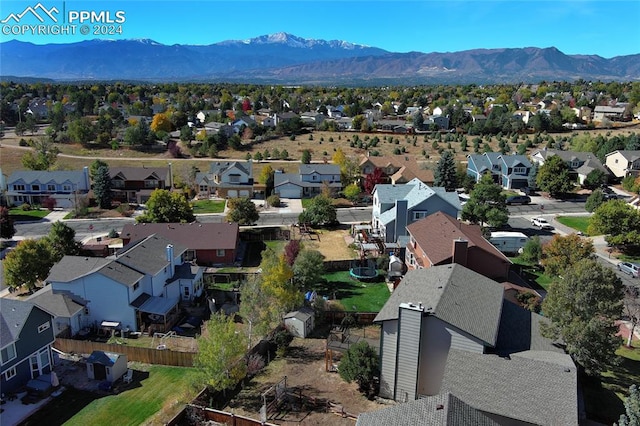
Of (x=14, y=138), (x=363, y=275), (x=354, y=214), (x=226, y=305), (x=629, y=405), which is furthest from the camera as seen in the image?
(x=14, y=138)

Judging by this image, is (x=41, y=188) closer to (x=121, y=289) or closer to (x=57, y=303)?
(x=57, y=303)

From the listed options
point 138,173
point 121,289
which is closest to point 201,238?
point 121,289

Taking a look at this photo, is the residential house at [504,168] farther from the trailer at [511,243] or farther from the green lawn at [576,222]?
the trailer at [511,243]

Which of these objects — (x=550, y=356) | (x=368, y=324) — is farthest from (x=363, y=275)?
(x=550, y=356)

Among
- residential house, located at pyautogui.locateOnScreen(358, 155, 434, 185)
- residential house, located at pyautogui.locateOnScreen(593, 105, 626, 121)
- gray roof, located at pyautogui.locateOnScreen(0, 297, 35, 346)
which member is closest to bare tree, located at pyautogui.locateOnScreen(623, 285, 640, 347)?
gray roof, located at pyautogui.locateOnScreen(0, 297, 35, 346)

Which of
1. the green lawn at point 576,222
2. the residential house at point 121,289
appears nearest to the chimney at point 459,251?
the residential house at point 121,289

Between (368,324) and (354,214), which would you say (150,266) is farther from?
(354,214)

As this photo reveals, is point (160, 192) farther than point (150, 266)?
Yes
